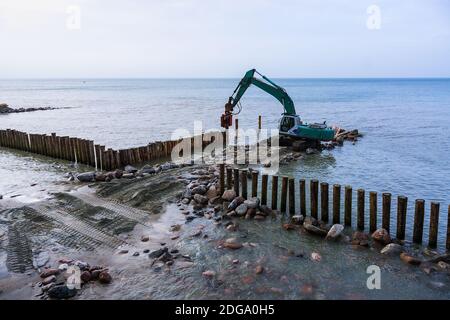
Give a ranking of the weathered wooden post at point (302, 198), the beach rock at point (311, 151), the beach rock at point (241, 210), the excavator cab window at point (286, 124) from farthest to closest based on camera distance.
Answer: the excavator cab window at point (286, 124)
the beach rock at point (311, 151)
the beach rock at point (241, 210)
the weathered wooden post at point (302, 198)

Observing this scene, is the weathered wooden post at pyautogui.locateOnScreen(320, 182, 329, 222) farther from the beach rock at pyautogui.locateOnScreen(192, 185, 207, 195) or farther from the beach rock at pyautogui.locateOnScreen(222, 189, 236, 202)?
the beach rock at pyautogui.locateOnScreen(192, 185, 207, 195)

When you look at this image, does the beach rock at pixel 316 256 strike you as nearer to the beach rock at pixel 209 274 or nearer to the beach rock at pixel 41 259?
the beach rock at pixel 209 274

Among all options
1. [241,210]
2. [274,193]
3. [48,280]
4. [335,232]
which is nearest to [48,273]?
[48,280]

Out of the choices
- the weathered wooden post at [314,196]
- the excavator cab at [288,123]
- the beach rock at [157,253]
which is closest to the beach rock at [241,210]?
the weathered wooden post at [314,196]

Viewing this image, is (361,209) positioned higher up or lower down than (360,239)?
higher up

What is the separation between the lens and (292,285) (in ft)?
23.9

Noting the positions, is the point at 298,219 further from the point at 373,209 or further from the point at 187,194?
the point at 187,194

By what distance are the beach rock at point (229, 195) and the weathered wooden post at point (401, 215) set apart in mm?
4947

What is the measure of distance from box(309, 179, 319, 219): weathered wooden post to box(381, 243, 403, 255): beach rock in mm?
2302

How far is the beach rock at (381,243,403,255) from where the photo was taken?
28.3 feet

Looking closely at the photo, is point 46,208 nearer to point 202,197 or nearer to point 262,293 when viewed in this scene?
point 202,197

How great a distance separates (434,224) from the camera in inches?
349

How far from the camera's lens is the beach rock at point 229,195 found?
1170cm

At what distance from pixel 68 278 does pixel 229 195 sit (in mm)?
5682
